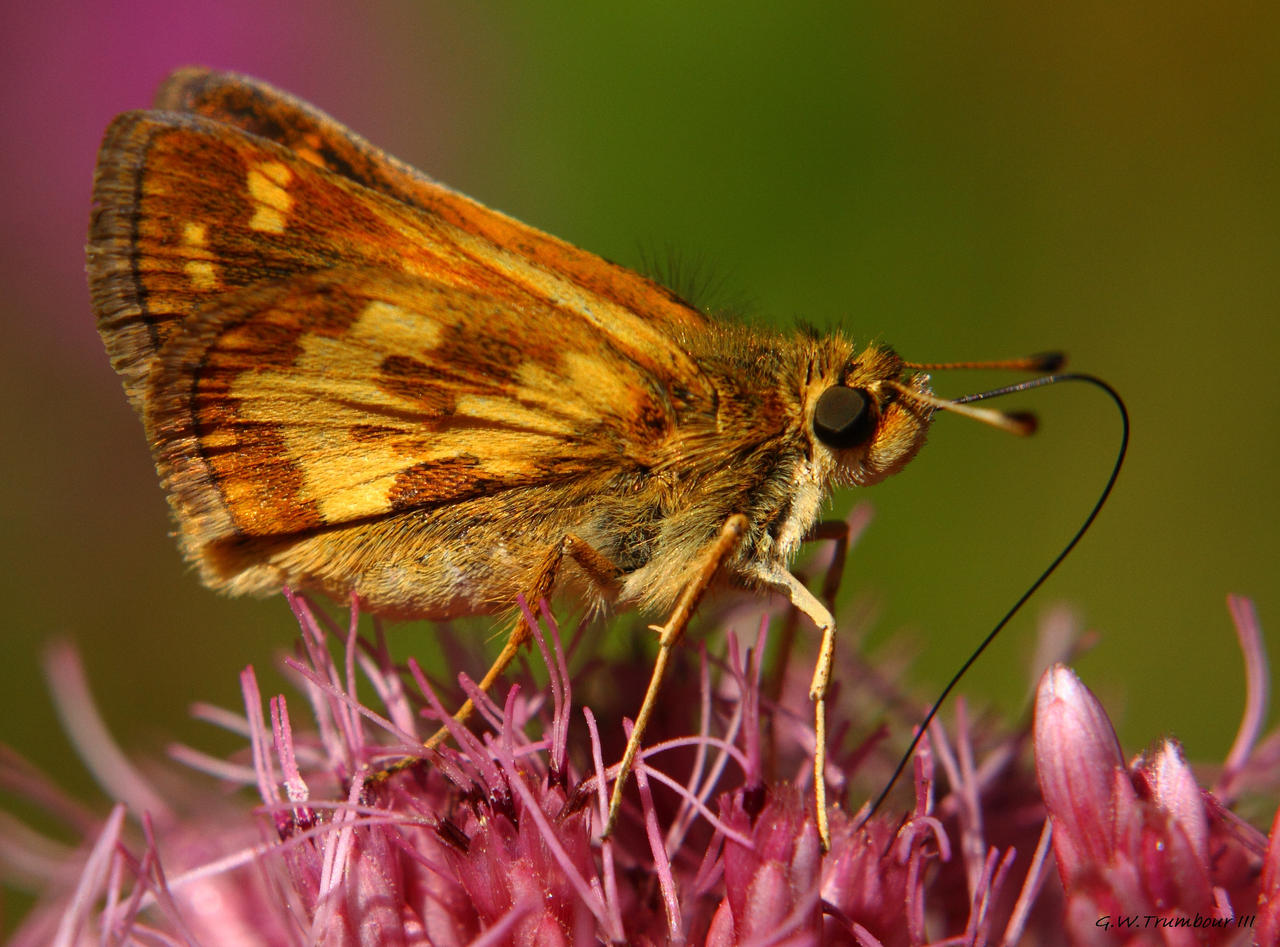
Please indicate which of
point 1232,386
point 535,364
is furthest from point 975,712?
point 1232,386

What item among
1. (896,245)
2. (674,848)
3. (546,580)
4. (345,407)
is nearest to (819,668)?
(674,848)

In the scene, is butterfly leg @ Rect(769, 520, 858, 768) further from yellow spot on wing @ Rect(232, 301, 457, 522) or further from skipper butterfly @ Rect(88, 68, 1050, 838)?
yellow spot on wing @ Rect(232, 301, 457, 522)

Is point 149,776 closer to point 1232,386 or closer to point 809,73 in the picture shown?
point 809,73

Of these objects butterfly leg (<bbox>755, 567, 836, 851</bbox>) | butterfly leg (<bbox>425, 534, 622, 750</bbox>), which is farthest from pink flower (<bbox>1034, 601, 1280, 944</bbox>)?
butterfly leg (<bbox>425, 534, 622, 750</bbox>)

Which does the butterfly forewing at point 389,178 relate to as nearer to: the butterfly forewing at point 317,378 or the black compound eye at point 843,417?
the butterfly forewing at point 317,378

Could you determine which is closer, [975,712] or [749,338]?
[749,338]

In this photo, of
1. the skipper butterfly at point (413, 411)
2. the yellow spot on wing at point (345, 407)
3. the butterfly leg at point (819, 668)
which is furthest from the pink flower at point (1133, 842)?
the yellow spot on wing at point (345, 407)
